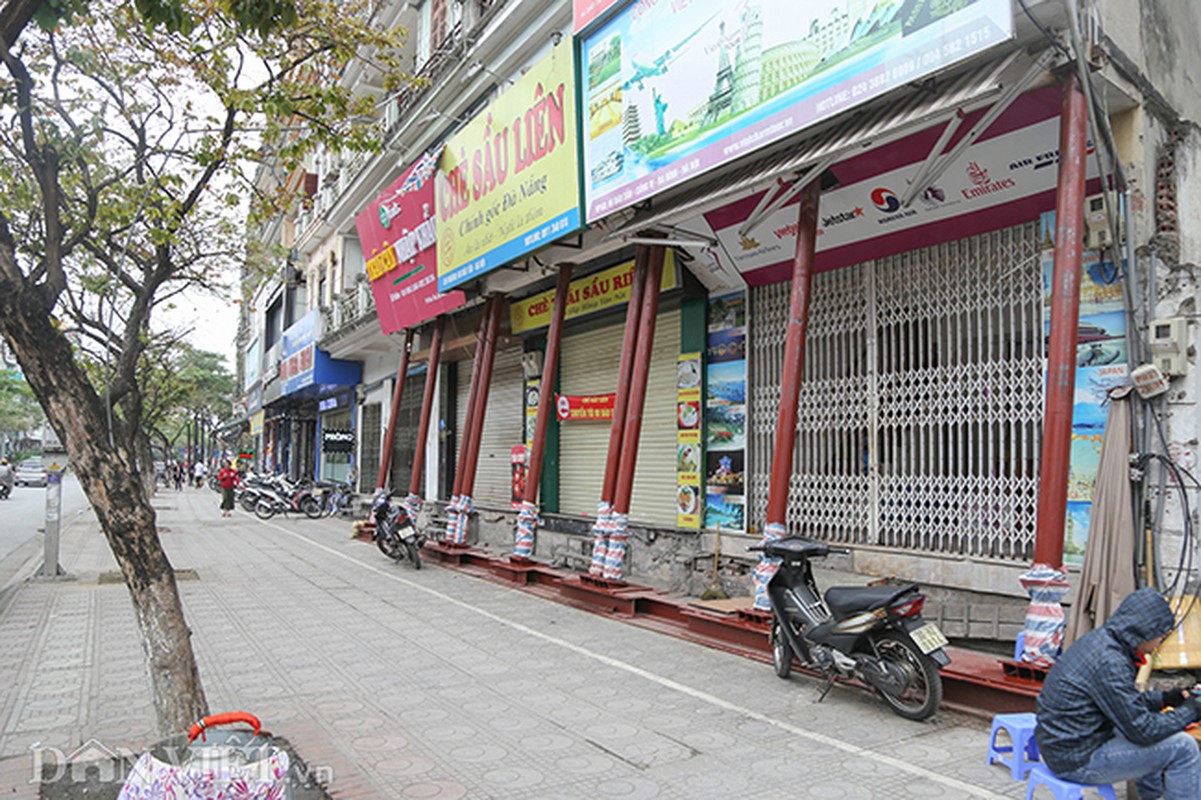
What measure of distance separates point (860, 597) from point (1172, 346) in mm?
2791

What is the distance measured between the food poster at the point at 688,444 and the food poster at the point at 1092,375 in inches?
184

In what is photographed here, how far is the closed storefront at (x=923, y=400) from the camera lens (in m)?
6.95

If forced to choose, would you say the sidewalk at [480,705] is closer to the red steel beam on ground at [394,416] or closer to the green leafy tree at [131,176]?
the green leafy tree at [131,176]

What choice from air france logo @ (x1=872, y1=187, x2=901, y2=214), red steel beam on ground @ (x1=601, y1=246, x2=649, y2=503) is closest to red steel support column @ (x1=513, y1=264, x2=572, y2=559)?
red steel beam on ground @ (x1=601, y1=246, x2=649, y2=503)

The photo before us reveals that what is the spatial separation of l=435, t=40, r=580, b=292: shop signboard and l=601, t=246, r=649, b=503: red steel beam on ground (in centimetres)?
102

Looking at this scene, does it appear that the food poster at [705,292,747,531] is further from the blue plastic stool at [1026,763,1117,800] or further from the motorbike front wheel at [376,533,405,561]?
the blue plastic stool at [1026,763,1117,800]

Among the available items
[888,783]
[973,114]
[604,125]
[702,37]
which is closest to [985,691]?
[888,783]

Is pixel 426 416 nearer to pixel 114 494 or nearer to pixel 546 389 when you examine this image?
pixel 546 389

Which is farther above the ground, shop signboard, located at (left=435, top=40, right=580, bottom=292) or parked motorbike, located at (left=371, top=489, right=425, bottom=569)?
shop signboard, located at (left=435, top=40, right=580, bottom=292)

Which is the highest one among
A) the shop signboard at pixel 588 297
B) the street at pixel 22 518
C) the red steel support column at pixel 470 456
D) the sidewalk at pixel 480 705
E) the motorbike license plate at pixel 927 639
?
the shop signboard at pixel 588 297

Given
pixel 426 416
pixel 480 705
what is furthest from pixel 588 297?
pixel 480 705

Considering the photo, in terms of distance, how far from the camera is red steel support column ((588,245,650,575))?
9469 mm

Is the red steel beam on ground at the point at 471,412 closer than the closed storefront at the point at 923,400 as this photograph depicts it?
No

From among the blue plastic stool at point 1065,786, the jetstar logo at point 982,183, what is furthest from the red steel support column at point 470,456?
the blue plastic stool at point 1065,786
